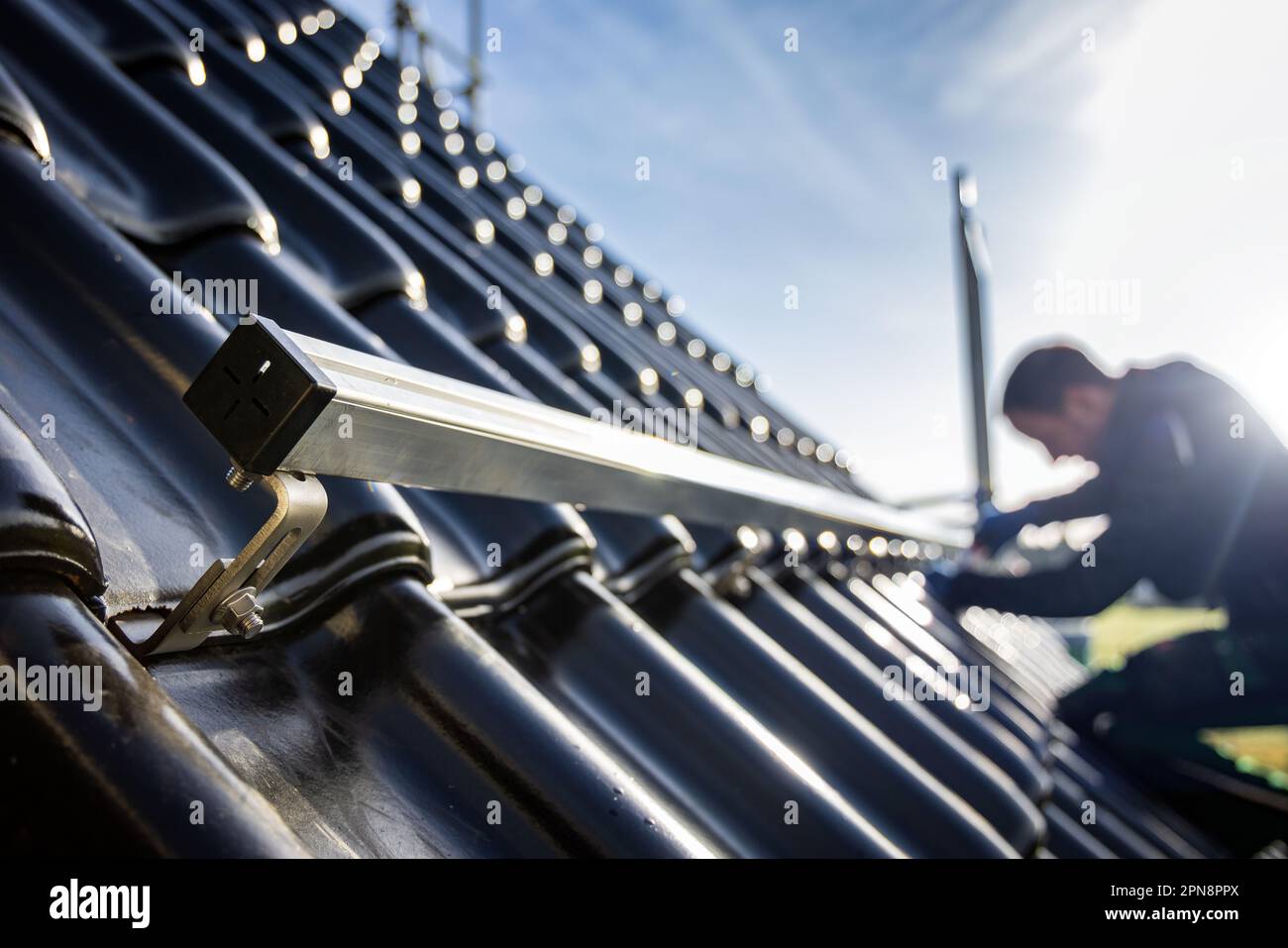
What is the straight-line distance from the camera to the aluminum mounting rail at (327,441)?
0.71m

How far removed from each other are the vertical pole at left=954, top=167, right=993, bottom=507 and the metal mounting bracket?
9272mm

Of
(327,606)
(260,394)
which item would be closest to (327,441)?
(260,394)

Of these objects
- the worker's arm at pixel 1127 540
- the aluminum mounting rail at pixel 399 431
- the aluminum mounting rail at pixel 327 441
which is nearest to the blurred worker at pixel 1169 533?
the worker's arm at pixel 1127 540

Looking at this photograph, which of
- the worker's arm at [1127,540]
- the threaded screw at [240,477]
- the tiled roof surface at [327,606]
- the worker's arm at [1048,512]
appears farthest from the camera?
the worker's arm at [1048,512]

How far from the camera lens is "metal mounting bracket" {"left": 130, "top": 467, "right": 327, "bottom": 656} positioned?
760 mm

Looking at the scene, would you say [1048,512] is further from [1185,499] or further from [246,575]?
[246,575]

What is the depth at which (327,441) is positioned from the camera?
2.41ft

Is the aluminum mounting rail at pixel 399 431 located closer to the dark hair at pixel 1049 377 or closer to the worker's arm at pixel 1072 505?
the dark hair at pixel 1049 377

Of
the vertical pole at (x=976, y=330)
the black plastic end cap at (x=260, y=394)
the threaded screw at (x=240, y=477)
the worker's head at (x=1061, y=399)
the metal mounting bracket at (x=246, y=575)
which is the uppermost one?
the vertical pole at (x=976, y=330)

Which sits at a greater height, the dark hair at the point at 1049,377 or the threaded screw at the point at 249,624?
the dark hair at the point at 1049,377

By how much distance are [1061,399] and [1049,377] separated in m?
0.12

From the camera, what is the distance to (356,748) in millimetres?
938

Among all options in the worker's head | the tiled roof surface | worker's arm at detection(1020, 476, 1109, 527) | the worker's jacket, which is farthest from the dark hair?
the tiled roof surface
